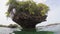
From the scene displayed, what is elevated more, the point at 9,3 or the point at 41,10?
the point at 9,3

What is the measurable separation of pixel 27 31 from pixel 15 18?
0.82 ft

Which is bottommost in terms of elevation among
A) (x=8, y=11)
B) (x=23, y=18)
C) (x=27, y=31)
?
(x=27, y=31)

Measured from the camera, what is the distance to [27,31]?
6.79 ft

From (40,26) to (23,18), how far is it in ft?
1.16

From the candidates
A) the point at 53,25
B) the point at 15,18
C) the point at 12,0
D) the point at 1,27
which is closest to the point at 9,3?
the point at 12,0

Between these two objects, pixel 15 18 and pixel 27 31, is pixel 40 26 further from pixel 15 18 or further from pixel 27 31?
pixel 15 18

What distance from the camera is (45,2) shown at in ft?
7.01

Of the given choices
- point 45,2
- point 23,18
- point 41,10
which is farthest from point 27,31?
point 45,2

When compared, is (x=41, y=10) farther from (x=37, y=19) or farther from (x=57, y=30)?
(x=57, y=30)

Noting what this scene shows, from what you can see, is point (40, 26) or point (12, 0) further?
point (40, 26)

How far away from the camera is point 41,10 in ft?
6.54

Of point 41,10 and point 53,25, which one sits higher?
point 41,10

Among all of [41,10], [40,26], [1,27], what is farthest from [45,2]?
[1,27]

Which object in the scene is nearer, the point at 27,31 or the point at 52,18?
the point at 27,31
